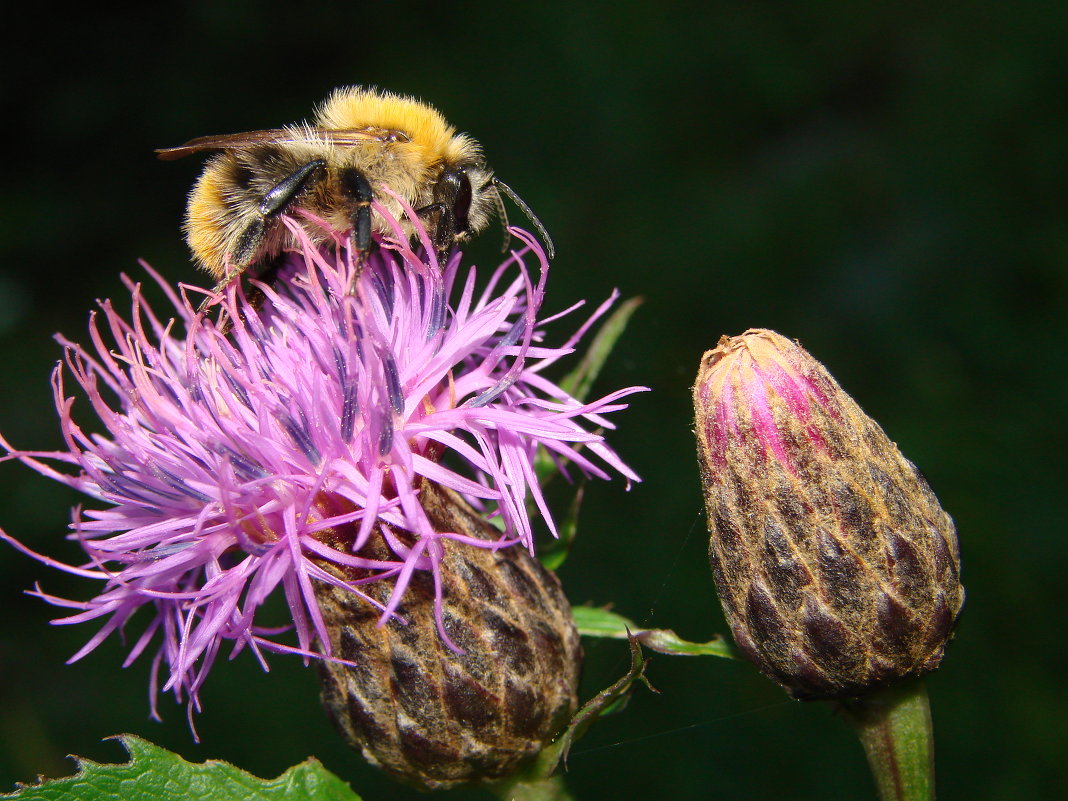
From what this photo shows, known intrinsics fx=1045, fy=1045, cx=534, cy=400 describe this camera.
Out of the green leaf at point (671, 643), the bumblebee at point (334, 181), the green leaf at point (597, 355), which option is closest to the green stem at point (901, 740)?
the green leaf at point (671, 643)

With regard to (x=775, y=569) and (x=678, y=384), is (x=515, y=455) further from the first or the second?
(x=678, y=384)

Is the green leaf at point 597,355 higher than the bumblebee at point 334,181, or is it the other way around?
the bumblebee at point 334,181

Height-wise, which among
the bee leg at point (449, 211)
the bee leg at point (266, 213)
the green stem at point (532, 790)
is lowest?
the green stem at point (532, 790)

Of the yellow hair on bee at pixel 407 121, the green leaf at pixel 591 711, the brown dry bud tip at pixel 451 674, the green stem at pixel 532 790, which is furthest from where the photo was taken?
the yellow hair on bee at pixel 407 121

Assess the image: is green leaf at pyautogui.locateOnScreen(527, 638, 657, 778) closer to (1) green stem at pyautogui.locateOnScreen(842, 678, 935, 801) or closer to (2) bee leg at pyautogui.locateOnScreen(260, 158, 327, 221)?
(1) green stem at pyautogui.locateOnScreen(842, 678, 935, 801)

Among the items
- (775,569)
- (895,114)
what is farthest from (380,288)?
(895,114)

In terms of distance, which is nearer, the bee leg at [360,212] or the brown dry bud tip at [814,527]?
the brown dry bud tip at [814,527]

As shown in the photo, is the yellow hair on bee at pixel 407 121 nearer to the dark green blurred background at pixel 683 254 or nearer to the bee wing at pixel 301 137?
the bee wing at pixel 301 137

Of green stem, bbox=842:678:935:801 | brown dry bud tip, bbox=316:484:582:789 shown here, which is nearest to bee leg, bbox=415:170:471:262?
brown dry bud tip, bbox=316:484:582:789
